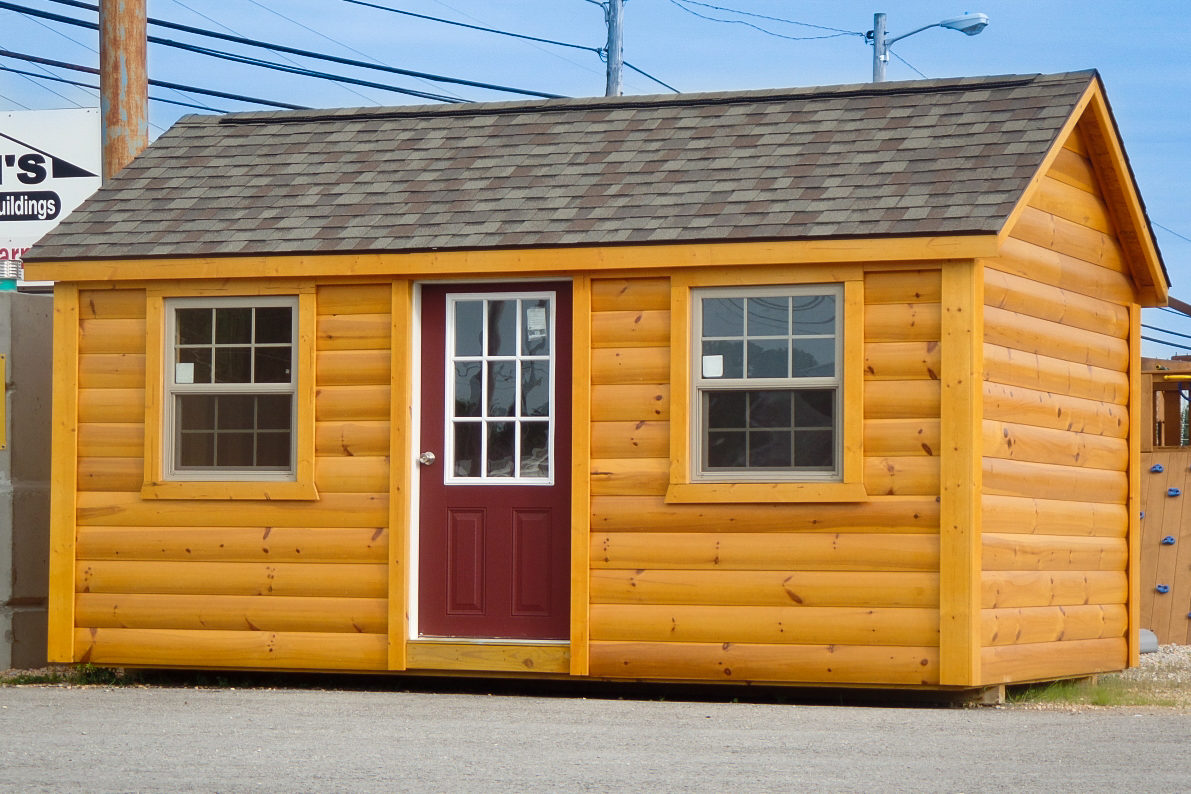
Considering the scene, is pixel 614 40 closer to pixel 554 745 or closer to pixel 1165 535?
pixel 1165 535

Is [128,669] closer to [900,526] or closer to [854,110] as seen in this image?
[900,526]

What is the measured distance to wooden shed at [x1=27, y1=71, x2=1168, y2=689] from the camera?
944cm

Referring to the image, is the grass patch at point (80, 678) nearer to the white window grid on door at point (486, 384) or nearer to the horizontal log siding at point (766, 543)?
the white window grid on door at point (486, 384)

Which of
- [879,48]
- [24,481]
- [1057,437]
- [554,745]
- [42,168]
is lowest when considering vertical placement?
[554,745]

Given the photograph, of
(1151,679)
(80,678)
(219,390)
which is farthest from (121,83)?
(1151,679)

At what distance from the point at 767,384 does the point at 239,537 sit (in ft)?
11.0

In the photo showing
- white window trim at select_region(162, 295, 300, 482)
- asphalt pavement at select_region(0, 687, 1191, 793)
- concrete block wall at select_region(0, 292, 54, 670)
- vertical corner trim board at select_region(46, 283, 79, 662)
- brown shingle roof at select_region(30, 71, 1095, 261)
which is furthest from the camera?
concrete block wall at select_region(0, 292, 54, 670)

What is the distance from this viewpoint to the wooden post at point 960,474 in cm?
919

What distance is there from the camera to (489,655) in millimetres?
9977

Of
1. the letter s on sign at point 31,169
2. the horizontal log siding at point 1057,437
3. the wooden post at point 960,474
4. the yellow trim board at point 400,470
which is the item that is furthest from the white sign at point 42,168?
the wooden post at point 960,474

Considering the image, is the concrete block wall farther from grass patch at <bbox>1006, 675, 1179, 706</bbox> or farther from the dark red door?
grass patch at <bbox>1006, 675, 1179, 706</bbox>

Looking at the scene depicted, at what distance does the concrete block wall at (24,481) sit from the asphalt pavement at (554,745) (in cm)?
178

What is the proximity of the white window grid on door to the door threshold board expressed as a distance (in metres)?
0.95

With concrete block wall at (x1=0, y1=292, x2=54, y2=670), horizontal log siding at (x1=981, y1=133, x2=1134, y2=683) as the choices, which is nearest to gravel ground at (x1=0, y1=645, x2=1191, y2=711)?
horizontal log siding at (x1=981, y1=133, x2=1134, y2=683)
